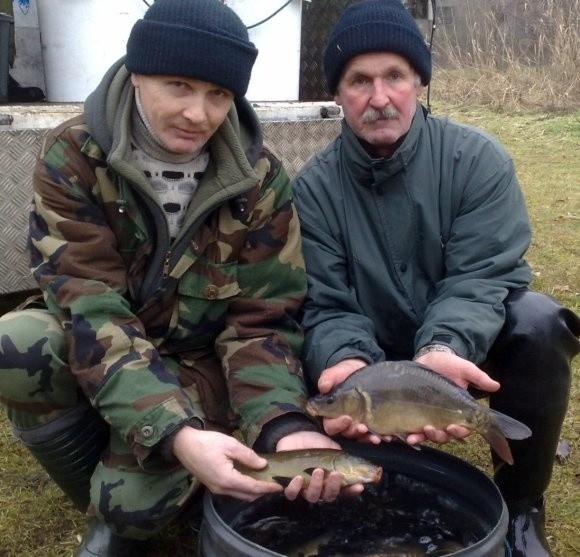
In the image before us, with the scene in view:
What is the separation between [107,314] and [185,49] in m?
0.66

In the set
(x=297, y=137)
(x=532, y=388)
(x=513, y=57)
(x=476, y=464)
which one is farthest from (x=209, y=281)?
(x=513, y=57)

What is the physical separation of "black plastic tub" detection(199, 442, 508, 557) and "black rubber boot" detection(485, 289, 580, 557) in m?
0.29

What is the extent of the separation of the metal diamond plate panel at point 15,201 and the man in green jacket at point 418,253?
1364mm

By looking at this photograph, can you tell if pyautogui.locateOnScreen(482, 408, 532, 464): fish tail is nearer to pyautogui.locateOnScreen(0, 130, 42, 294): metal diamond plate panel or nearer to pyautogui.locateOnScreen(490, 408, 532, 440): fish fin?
pyautogui.locateOnScreen(490, 408, 532, 440): fish fin

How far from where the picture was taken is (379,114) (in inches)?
95.4

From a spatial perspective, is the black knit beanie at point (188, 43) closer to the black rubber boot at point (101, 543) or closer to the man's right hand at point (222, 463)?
the man's right hand at point (222, 463)

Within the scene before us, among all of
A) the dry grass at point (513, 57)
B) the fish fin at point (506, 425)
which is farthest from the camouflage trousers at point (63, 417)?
the dry grass at point (513, 57)

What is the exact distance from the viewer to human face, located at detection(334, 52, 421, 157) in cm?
242

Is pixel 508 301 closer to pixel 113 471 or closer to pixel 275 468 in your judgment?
pixel 275 468

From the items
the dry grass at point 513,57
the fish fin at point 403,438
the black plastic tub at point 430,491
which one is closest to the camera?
the black plastic tub at point 430,491

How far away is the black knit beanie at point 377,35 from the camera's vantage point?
242 centimetres

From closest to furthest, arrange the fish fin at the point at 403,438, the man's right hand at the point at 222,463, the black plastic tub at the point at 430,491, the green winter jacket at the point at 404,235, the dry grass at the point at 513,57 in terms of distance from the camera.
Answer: the black plastic tub at the point at 430,491 < the man's right hand at the point at 222,463 < the fish fin at the point at 403,438 < the green winter jacket at the point at 404,235 < the dry grass at the point at 513,57

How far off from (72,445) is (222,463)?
0.58 meters

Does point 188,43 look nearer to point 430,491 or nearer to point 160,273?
point 160,273
